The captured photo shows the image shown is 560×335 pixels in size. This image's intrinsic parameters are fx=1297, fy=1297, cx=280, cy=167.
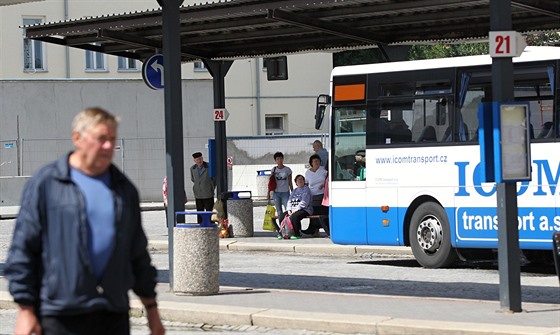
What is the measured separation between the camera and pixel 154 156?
45.9m

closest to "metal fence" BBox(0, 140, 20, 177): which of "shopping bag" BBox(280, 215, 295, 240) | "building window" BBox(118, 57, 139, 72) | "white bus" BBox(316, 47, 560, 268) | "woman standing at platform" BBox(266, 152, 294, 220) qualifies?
"building window" BBox(118, 57, 139, 72)

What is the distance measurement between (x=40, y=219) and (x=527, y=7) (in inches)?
533

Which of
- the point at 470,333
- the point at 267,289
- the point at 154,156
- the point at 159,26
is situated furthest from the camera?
the point at 154,156

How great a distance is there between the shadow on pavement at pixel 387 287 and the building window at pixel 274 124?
3674 centimetres

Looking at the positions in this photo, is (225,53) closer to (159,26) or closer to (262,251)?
(159,26)

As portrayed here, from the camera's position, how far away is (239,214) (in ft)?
84.0

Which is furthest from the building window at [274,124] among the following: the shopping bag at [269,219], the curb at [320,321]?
the curb at [320,321]

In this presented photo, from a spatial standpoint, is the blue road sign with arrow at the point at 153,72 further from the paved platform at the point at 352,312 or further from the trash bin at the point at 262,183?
the trash bin at the point at 262,183

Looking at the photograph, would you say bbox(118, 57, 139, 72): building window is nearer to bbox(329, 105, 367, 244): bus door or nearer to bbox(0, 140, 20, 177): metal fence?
bbox(0, 140, 20, 177): metal fence

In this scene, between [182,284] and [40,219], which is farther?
[182,284]

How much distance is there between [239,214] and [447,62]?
24.7 ft

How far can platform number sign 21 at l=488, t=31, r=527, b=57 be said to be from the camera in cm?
1187

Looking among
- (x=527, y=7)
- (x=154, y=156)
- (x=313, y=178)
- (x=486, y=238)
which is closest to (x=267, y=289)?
(x=486, y=238)

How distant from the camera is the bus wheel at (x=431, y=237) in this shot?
19047mm
